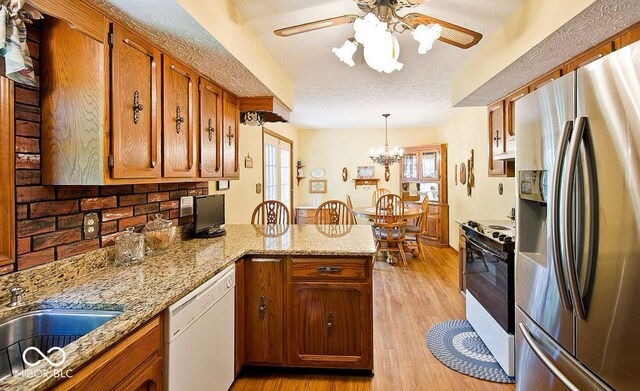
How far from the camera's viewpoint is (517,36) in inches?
76.1

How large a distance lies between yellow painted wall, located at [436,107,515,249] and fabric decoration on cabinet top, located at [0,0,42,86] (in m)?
3.75

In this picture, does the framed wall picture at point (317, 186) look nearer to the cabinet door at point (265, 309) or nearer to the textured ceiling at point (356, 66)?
the textured ceiling at point (356, 66)

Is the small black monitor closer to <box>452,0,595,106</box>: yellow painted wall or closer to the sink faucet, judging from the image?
the sink faucet

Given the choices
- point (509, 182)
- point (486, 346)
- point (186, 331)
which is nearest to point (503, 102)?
point (509, 182)

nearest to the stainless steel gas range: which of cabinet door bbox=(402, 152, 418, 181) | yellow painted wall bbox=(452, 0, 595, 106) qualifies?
yellow painted wall bbox=(452, 0, 595, 106)

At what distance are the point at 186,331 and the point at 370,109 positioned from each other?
408cm

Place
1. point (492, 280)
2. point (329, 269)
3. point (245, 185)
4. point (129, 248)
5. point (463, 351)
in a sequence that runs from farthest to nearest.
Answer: point (245, 185) → point (463, 351) → point (492, 280) → point (329, 269) → point (129, 248)

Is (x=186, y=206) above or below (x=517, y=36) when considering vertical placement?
below

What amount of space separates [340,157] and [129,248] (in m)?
5.39

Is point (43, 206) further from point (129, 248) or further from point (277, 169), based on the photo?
point (277, 169)

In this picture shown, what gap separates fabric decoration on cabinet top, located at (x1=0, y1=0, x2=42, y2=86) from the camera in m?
1.01

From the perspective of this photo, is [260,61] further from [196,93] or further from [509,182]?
[509,182]

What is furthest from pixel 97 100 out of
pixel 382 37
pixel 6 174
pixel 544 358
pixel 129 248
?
pixel 544 358

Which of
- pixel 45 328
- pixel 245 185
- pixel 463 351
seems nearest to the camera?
pixel 45 328
